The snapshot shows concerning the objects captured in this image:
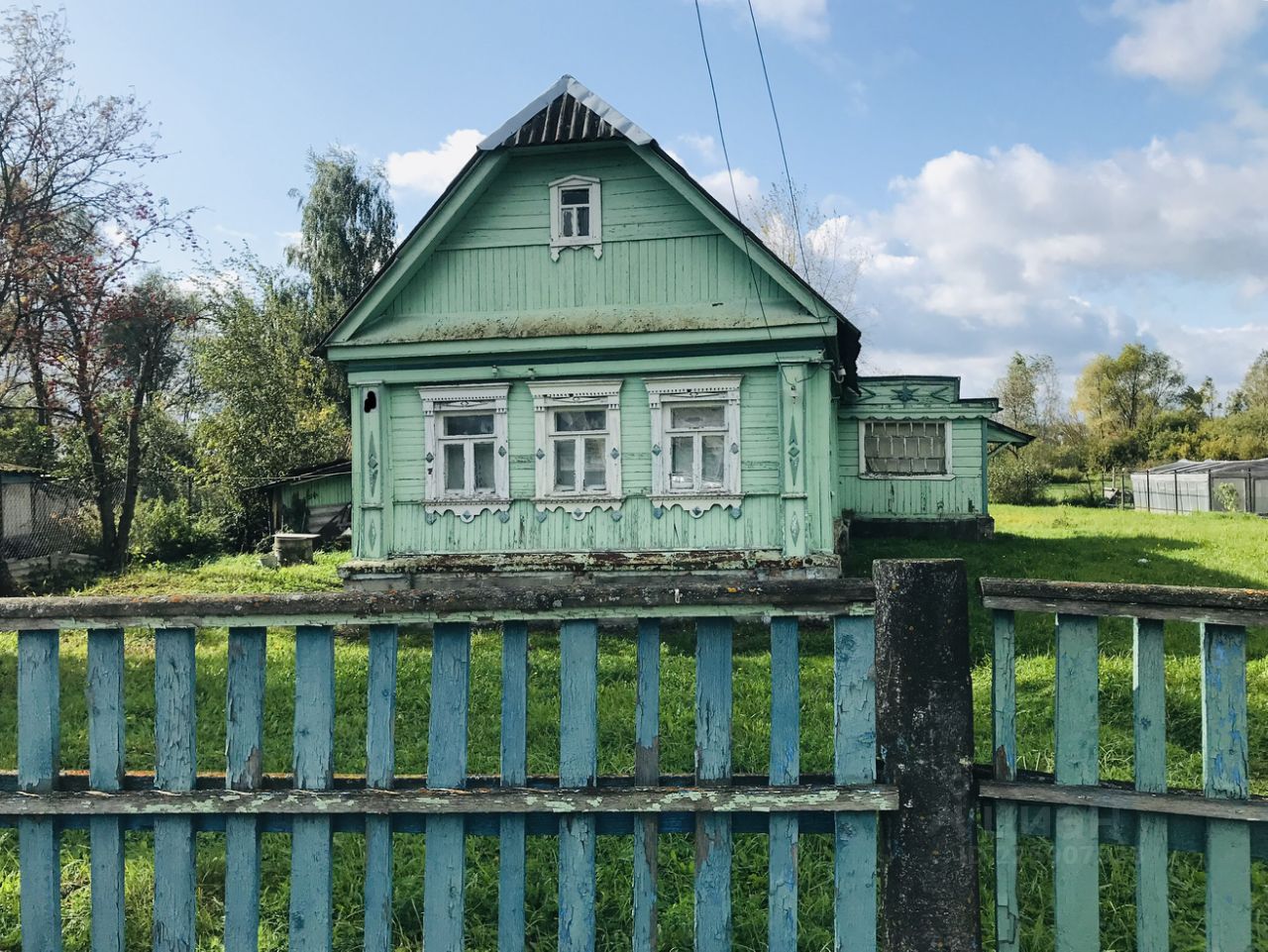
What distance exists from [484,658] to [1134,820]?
262 inches

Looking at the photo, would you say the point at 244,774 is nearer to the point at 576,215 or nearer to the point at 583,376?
the point at 583,376

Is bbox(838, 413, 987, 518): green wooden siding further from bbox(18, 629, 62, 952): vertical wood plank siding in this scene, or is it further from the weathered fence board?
bbox(18, 629, 62, 952): vertical wood plank siding

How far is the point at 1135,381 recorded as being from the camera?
174 feet

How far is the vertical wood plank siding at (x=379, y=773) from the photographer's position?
226cm

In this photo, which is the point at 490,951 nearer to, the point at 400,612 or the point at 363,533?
the point at 400,612

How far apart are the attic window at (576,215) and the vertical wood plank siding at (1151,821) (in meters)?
8.89

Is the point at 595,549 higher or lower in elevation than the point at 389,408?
lower

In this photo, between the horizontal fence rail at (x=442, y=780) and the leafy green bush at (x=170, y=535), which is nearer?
the horizontal fence rail at (x=442, y=780)

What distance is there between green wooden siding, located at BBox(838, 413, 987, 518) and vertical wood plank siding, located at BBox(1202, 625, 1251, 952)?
15.0 metres

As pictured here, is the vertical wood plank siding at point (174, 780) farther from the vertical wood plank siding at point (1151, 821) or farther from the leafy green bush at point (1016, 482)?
the leafy green bush at point (1016, 482)

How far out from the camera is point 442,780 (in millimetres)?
2248

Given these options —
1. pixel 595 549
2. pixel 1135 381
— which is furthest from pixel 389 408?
pixel 1135 381

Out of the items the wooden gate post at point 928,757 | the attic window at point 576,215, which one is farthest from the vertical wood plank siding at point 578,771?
the attic window at point 576,215

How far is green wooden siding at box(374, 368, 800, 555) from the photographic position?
982 centimetres
